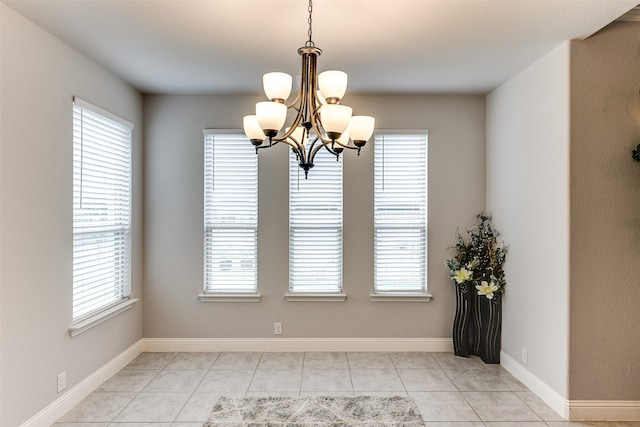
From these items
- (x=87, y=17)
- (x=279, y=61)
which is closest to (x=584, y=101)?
(x=279, y=61)

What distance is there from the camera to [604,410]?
2.82 m

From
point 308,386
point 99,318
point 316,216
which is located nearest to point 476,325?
point 308,386

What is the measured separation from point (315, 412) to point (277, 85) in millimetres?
2229

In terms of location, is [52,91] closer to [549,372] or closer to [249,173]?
[249,173]

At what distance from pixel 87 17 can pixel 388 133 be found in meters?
2.72

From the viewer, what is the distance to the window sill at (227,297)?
4.17m

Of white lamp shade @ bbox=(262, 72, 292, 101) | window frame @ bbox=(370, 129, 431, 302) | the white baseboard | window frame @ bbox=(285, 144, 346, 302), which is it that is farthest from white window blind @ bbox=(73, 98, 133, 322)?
the white baseboard

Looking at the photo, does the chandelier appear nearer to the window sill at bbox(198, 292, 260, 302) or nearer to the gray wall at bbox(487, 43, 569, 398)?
the gray wall at bbox(487, 43, 569, 398)

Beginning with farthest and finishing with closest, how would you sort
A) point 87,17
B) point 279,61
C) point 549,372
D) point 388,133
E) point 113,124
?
point 388,133, point 113,124, point 279,61, point 549,372, point 87,17

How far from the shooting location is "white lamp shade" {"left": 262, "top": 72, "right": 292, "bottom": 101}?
6.73ft

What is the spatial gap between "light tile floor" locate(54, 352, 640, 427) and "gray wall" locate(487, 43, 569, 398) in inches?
13.9

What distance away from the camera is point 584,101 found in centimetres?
282

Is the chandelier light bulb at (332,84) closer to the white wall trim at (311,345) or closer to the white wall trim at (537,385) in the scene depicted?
the white wall trim at (537,385)

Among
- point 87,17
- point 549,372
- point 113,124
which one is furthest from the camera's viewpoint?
point 113,124
